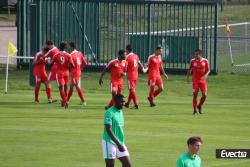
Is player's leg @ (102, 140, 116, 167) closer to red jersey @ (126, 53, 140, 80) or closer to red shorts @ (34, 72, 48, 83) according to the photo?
red jersey @ (126, 53, 140, 80)

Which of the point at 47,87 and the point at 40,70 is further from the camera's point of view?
the point at 40,70

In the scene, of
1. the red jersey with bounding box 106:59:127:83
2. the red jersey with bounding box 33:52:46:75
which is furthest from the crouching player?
the red jersey with bounding box 106:59:127:83

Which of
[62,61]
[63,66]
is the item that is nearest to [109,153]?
[62,61]

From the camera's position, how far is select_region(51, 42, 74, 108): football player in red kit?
34219 millimetres

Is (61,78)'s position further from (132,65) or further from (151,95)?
(151,95)

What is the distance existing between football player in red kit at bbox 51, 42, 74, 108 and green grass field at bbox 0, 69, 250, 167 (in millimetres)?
582

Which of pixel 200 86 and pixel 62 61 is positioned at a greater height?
pixel 62 61

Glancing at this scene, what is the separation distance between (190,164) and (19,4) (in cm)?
3346

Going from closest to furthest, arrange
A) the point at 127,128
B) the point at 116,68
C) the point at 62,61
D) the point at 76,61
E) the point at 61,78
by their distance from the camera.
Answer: the point at 127,128 < the point at 116,68 < the point at 62,61 < the point at 61,78 < the point at 76,61

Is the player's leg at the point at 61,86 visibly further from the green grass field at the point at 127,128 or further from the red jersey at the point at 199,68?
the red jersey at the point at 199,68

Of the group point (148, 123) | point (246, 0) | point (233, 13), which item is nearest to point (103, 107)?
point (148, 123)

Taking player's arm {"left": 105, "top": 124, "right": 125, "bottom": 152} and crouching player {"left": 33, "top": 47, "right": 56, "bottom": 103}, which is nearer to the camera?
player's arm {"left": 105, "top": 124, "right": 125, "bottom": 152}

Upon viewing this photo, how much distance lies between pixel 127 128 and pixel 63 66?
20.6ft

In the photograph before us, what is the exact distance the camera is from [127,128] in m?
29.0
